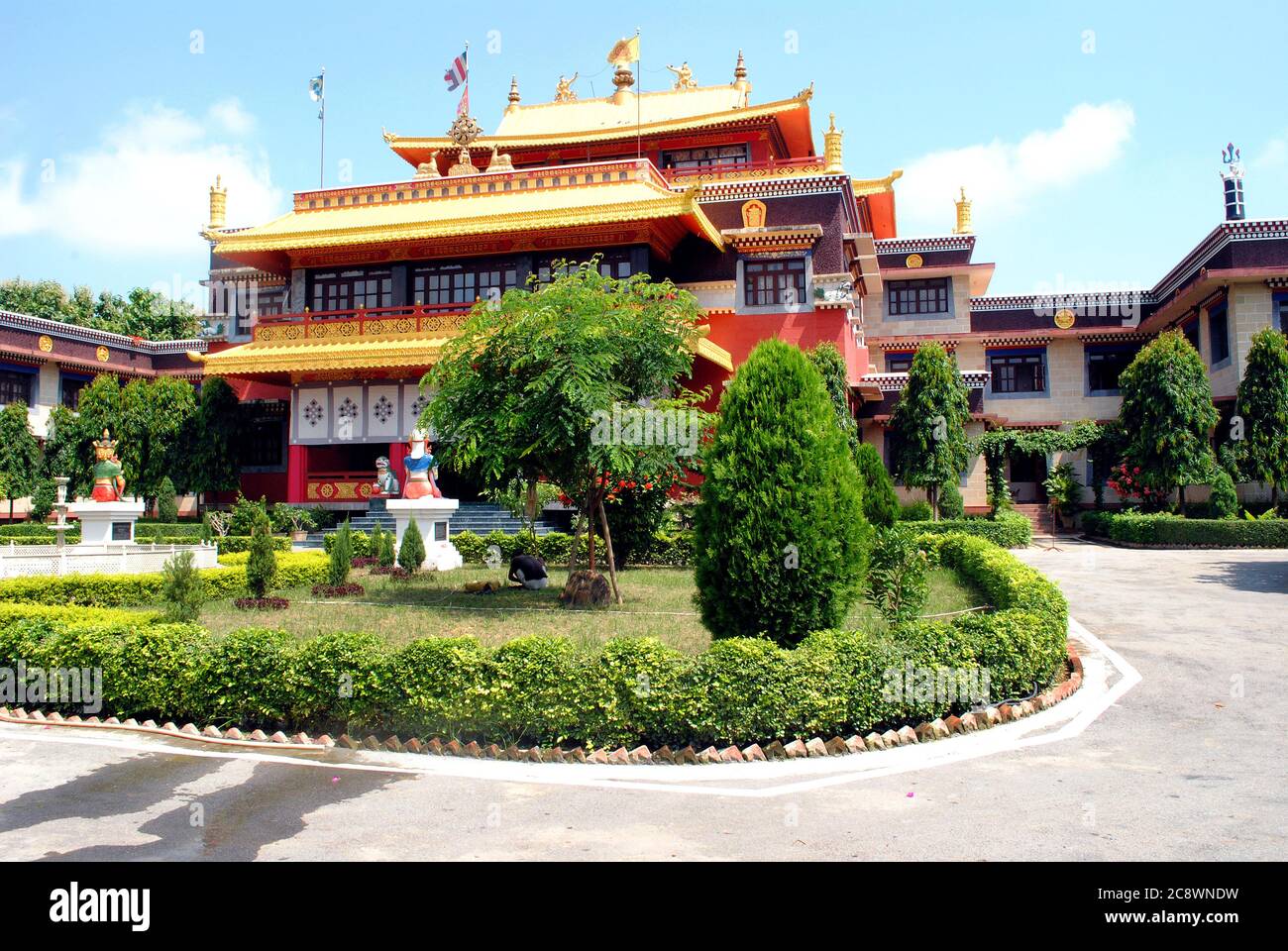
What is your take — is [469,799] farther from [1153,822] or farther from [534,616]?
[534,616]

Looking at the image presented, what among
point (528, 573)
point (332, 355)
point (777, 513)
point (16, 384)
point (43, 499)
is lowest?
point (528, 573)

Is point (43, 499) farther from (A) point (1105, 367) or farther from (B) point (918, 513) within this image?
(A) point (1105, 367)

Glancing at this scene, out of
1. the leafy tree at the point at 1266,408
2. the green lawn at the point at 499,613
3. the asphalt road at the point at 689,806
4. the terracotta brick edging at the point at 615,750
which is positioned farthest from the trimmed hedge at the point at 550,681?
the leafy tree at the point at 1266,408

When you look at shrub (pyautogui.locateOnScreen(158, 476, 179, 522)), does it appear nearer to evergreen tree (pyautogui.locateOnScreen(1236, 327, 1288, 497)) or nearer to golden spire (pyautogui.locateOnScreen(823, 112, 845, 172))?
golden spire (pyautogui.locateOnScreen(823, 112, 845, 172))

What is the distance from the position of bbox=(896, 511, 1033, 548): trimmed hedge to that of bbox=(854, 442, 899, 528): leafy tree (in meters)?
4.85

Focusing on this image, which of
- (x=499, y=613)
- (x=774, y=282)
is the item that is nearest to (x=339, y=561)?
(x=499, y=613)

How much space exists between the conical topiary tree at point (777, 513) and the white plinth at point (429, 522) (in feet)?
32.8

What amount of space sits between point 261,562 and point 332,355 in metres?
13.7

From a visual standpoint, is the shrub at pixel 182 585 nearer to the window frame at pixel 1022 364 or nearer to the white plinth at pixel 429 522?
the white plinth at pixel 429 522

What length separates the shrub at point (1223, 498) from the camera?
25.1m

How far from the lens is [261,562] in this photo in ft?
46.3

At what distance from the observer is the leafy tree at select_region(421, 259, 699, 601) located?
41.2ft
